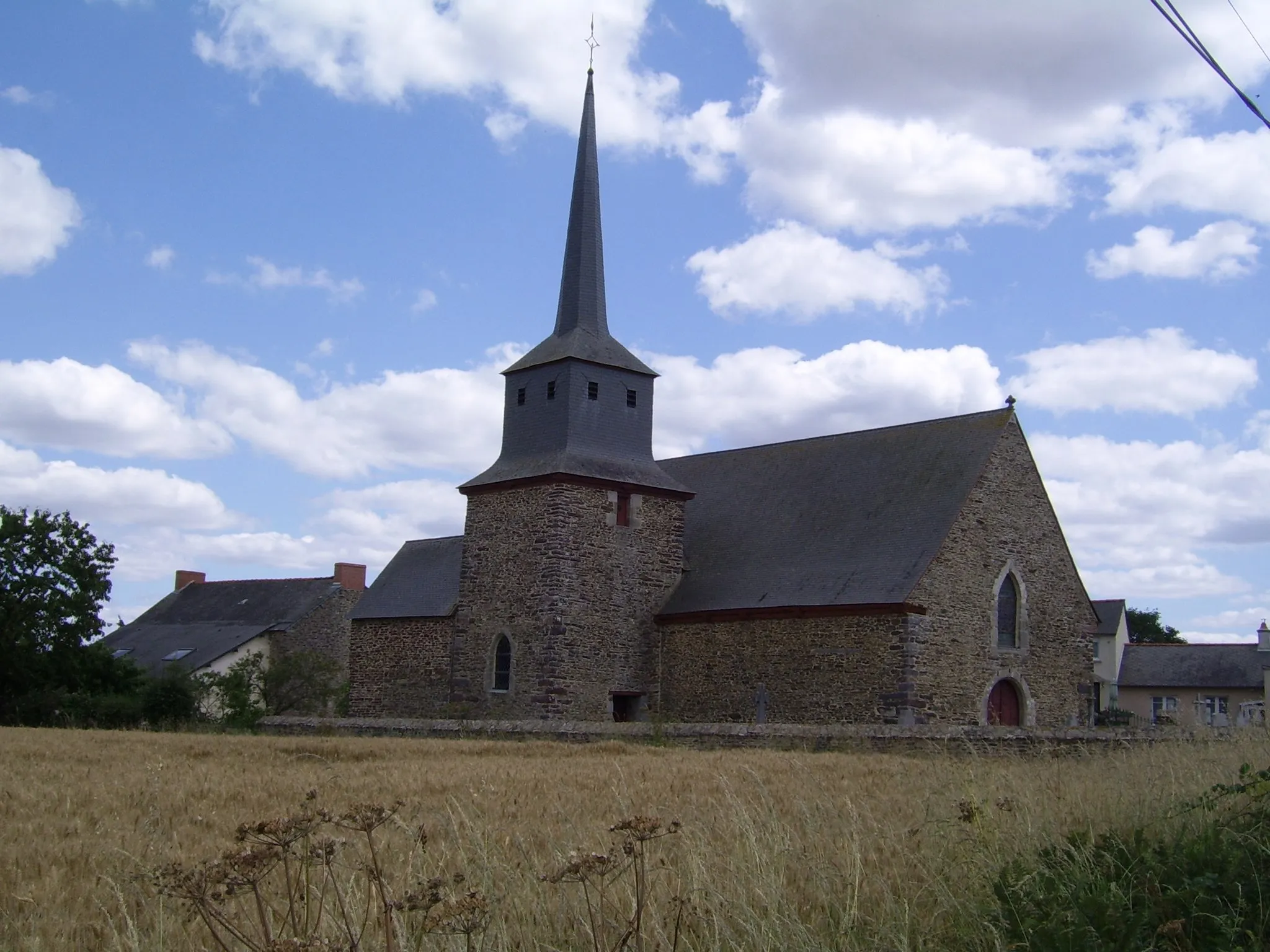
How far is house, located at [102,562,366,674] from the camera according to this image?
43.2 m

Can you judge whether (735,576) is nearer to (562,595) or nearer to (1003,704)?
(562,595)

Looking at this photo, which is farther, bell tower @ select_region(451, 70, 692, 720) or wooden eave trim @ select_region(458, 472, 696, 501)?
wooden eave trim @ select_region(458, 472, 696, 501)

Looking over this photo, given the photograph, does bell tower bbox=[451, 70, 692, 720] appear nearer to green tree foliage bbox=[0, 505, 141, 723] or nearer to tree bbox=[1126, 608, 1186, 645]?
green tree foliage bbox=[0, 505, 141, 723]

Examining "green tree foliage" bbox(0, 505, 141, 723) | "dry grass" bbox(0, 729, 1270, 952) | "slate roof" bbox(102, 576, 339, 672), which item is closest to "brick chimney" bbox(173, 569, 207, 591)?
"slate roof" bbox(102, 576, 339, 672)

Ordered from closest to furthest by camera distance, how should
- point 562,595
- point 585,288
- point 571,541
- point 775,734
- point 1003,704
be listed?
1. point 775,734
2. point 1003,704
3. point 562,595
4. point 571,541
5. point 585,288

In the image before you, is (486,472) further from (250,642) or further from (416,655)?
(250,642)

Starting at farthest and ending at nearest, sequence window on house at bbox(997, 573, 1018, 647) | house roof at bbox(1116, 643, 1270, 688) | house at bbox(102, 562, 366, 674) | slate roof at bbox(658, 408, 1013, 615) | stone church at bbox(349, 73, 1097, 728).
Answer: house roof at bbox(1116, 643, 1270, 688), house at bbox(102, 562, 366, 674), window on house at bbox(997, 573, 1018, 647), slate roof at bbox(658, 408, 1013, 615), stone church at bbox(349, 73, 1097, 728)

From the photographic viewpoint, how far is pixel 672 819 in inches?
314

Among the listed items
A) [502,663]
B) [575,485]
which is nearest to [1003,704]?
[575,485]

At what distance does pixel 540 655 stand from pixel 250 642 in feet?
66.0

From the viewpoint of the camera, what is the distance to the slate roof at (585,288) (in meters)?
29.4

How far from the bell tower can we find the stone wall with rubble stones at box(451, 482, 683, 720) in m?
0.03

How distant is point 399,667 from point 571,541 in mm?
7561

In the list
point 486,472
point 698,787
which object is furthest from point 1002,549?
point 698,787
